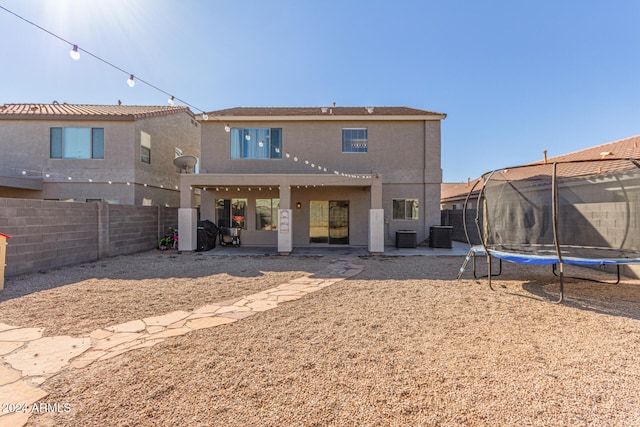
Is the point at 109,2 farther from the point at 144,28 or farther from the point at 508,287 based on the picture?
the point at 508,287

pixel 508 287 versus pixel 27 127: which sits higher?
pixel 27 127

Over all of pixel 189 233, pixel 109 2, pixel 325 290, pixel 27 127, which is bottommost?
pixel 325 290

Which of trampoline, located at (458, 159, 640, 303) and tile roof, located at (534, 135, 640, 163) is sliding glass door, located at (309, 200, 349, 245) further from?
tile roof, located at (534, 135, 640, 163)

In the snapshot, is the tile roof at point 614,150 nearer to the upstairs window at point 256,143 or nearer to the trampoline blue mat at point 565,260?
the trampoline blue mat at point 565,260

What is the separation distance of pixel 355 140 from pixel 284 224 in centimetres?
503

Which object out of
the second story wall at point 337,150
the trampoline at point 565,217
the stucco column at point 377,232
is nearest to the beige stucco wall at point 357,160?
the second story wall at point 337,150

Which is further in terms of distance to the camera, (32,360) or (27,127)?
(27,127)

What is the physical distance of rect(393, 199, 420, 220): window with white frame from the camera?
463 inches

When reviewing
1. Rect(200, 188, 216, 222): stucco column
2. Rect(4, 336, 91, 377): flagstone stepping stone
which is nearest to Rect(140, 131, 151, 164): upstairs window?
Rect(200, 188, 216, 222): stucco column

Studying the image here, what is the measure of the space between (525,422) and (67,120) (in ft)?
53.1

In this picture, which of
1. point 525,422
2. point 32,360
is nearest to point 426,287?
point 525,422

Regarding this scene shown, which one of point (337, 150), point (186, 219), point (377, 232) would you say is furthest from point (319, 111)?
point (186, 219)

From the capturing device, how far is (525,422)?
1921mm

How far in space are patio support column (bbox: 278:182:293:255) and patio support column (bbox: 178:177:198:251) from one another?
3.33m
